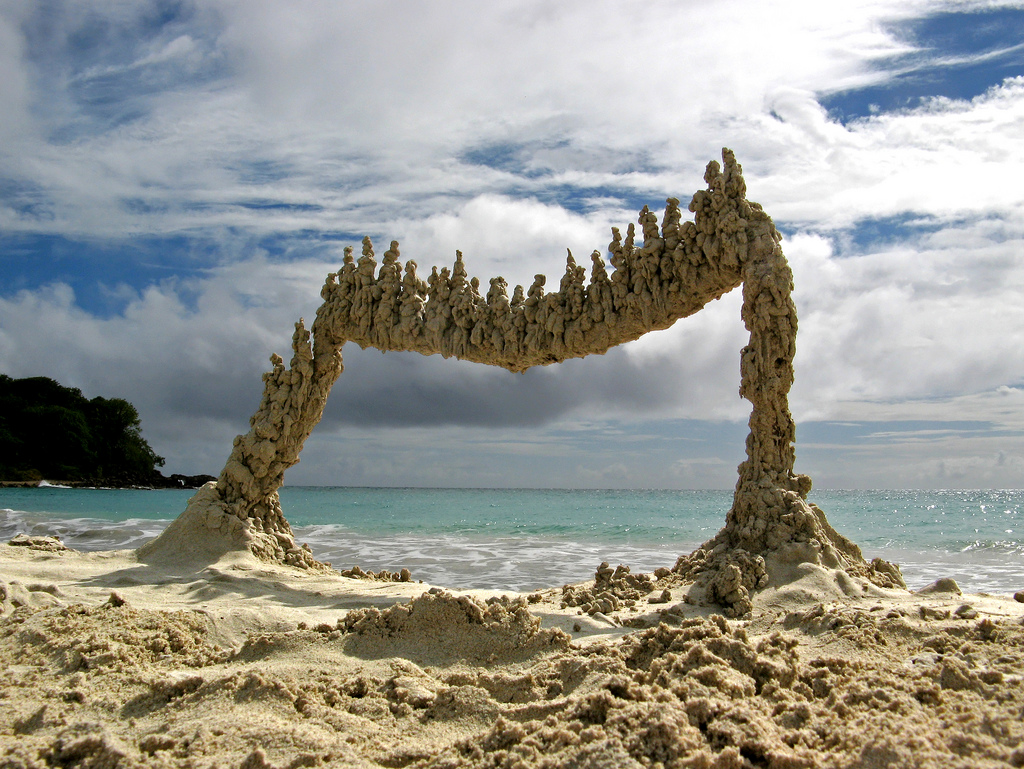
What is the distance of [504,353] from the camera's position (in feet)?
21.3

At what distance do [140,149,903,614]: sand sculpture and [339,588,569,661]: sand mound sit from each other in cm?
178

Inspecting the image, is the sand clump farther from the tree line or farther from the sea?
the tree line

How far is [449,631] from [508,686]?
32.0 inches

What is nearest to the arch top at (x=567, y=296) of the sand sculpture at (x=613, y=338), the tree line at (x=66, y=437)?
the sand sculpture at (x=613, y=338)

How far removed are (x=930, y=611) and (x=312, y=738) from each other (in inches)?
136

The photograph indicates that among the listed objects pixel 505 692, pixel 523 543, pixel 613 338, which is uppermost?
pixel 613 338

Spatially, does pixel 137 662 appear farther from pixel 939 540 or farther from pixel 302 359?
pixel 939 540

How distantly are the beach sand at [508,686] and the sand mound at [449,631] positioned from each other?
0.01 m

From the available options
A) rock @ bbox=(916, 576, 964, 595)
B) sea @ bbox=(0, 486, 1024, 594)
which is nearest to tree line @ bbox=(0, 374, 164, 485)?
sea @ bbox=(0, 486, 1024, 594)

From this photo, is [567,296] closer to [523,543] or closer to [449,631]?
[449,631]

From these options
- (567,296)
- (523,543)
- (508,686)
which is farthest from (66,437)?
(508,686)

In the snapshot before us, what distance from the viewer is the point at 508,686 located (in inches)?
117

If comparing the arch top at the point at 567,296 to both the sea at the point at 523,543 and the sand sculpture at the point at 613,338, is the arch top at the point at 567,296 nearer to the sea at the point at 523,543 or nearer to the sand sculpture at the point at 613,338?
the sand sculpture at the point at 613,338

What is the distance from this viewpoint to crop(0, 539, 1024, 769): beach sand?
2150mm
